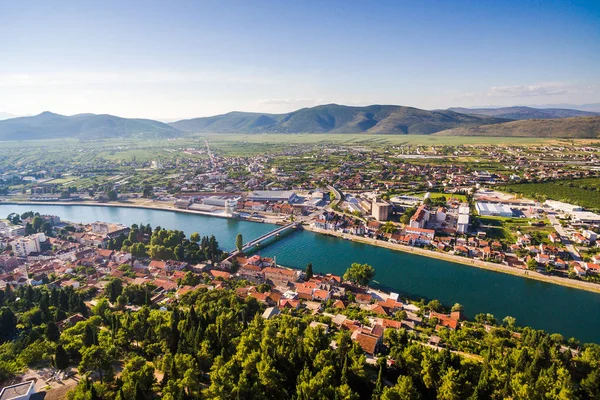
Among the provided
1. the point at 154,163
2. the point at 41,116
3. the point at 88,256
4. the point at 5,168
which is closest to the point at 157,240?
the point at 88,256

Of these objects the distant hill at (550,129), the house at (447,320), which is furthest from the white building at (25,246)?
the distant hill at (550,129)

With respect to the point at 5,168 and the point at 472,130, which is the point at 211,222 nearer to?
the point at 5,168

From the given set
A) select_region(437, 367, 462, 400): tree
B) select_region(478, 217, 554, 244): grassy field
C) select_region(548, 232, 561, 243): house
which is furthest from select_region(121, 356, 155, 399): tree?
select_region(548, 232, 561, 243): house

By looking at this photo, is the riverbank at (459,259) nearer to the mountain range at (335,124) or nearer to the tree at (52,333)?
the tree at (52,333)

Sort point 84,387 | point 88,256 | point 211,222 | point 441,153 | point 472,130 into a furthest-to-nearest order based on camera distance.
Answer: point 472,130, point 441,153, point 211,222, point 88,256, point 84,387

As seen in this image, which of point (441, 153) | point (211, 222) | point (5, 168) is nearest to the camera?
point (211, 222)

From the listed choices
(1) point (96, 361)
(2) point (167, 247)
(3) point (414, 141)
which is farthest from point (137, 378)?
(3) point (414, 141)

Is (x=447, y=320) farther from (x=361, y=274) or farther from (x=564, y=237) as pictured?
(x=564, y=237)
